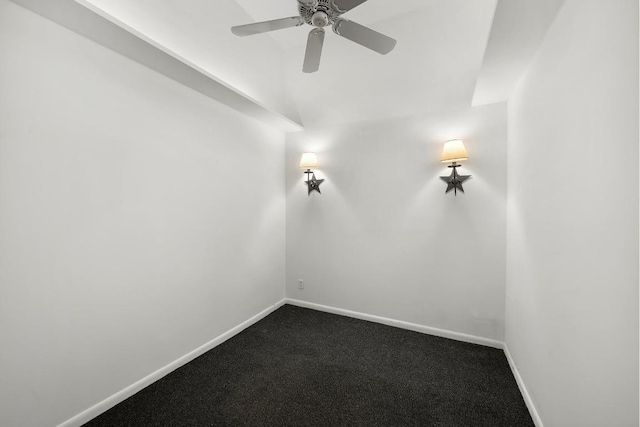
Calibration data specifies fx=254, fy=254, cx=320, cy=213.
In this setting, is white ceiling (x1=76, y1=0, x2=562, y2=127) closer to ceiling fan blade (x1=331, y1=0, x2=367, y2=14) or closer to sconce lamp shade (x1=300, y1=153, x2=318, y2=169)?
sconce lamp shade (x1=300, y1=153, x2=318, y2=169)

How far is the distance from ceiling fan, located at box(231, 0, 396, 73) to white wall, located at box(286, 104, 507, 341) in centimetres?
130

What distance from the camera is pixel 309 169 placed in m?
3.29

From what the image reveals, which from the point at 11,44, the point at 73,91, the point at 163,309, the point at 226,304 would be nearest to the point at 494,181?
the point at 226,304

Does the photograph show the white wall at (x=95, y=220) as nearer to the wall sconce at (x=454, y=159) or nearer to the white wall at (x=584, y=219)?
the wall sconce at (x=454, y=159)

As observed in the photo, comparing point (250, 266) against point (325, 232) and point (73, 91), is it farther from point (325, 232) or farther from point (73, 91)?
point (73, 91)

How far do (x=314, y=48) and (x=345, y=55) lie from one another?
1.31 meters

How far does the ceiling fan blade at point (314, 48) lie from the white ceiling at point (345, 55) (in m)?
1.07

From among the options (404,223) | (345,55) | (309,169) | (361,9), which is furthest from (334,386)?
(361,9)

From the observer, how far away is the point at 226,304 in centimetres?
261

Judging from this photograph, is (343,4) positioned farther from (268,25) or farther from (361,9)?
(361,9)

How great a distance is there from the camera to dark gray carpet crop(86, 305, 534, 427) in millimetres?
1619

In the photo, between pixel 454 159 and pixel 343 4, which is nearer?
pixel 343 4

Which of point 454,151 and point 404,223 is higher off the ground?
point 454,151

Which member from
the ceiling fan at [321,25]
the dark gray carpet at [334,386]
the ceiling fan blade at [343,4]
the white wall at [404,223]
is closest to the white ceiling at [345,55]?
the white wall at [404,223]
